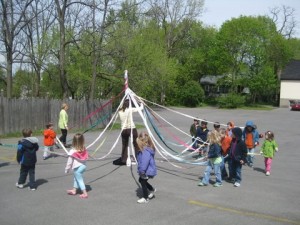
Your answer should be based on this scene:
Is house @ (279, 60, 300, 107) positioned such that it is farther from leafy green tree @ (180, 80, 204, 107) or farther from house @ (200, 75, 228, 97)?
leafy green tree @ (180, 80, 204, 107)

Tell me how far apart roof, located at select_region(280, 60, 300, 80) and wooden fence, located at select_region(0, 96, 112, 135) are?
3978 centimetres

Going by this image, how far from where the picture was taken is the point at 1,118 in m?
17.4

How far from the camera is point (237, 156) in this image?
902 cm

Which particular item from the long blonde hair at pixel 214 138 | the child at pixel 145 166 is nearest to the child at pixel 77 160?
the child at pixel 145 166

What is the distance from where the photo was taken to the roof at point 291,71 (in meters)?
55.6

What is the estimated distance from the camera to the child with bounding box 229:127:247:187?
8.98 meters

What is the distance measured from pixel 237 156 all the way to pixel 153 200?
2.56 m

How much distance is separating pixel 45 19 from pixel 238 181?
30390mm

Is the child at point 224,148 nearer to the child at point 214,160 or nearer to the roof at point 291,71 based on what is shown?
the child at point 214,160

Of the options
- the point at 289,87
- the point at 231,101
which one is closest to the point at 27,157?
the point at 231,101

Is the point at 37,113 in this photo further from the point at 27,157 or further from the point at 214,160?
the point at 214,160

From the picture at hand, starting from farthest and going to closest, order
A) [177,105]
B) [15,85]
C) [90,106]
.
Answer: [177,105] → [15,85] → [90,106]

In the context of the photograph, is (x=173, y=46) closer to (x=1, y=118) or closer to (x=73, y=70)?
(x=73, y=70)

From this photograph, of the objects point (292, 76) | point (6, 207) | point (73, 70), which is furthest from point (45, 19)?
point (292, 76)
